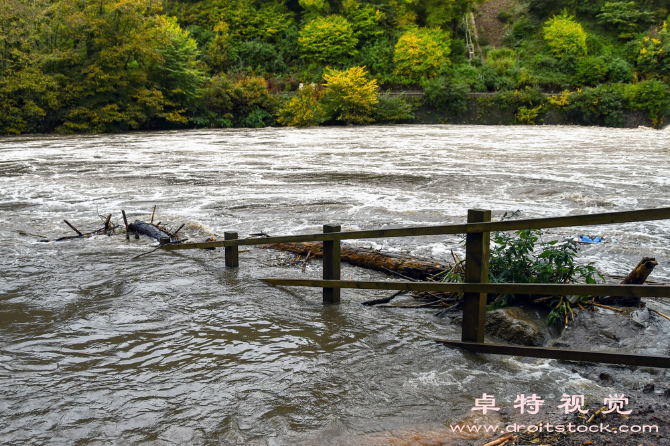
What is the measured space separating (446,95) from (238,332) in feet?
114

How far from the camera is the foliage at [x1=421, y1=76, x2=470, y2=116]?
119 feet

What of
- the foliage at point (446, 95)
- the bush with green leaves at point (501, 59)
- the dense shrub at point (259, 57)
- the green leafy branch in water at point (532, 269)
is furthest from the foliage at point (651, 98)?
the green leafy branch in water at point (532, 269)

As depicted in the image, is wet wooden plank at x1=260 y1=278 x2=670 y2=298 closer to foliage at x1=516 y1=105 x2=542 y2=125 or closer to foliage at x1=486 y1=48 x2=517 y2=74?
foliage at x1=516 y1=105 x2=542 y2=125

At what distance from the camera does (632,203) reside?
958cm

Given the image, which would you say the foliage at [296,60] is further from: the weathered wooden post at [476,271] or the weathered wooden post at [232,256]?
the weathered wooden post at [476,271]

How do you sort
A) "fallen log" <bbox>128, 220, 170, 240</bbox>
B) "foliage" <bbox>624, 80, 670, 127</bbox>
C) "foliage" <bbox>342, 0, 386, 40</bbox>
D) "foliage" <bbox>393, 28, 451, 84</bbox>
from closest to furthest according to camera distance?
1. "fallen log" <bbox>128, 220, 170, 240</bbox>
2. "foliage" <bbox>624, 80, 670, 127</bbox>
3. "foliage" <bbox>393, 28, 451, 84</bbox>
4. "foliage" <bbox>342, 0, 386, 40</bbox>

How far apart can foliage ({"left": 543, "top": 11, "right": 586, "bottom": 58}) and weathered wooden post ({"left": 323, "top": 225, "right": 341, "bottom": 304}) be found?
132 feet

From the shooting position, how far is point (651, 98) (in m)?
32.6

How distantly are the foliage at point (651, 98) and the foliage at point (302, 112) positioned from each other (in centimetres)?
1848

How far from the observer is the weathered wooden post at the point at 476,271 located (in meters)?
3.39

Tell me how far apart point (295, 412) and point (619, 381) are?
1.83 meters

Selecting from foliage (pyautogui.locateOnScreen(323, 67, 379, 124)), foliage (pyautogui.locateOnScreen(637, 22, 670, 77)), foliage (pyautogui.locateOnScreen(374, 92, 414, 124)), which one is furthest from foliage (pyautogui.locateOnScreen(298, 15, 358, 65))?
foliage (pyautogui.locateOnScreen(637, 22, 670, 77))

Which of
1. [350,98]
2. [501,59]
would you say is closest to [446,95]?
[350,98]

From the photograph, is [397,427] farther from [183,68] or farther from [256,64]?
[256,64]
